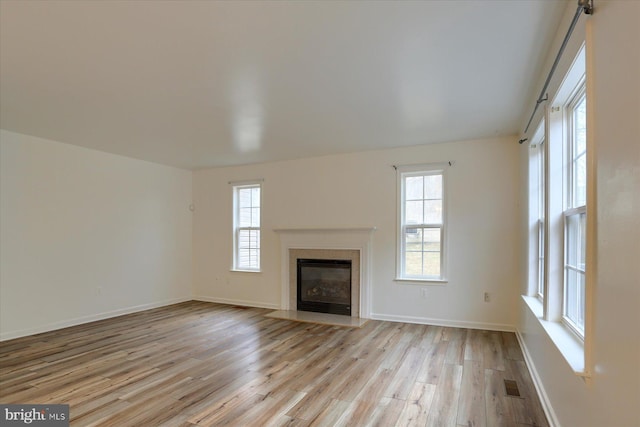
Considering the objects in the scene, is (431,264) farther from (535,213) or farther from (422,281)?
(535,213)

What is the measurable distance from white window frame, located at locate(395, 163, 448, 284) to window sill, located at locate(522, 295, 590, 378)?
190cm

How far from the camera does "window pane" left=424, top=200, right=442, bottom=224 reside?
4738 millimetres

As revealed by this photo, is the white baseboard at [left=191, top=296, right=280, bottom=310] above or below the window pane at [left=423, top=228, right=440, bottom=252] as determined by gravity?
below

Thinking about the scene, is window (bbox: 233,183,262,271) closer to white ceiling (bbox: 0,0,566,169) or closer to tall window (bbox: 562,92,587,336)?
white ceiling (bbox: 0,0,566,169)

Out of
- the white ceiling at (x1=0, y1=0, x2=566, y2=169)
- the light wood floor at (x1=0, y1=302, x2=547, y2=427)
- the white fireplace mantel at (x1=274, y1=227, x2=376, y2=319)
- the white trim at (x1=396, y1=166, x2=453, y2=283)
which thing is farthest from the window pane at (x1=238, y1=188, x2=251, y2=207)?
the white trim at (x1=396, y1=166, x2=453, y2=283)

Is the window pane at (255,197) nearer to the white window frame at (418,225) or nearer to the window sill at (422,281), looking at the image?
the white window frame at (418,225)

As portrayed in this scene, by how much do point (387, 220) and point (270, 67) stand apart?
10.00 feet

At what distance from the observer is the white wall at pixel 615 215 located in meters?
1.05

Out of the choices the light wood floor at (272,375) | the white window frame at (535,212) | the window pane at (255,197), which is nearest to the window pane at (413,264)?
the light wood floor at (272,375)

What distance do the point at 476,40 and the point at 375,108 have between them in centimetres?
127

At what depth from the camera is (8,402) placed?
2.49 metres

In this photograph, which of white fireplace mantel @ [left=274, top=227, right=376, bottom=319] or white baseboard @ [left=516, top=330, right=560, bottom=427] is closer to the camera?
white baseboard @ [left=516, top=330, right=560, bottom=427]

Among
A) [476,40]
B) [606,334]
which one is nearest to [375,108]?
[476,40]

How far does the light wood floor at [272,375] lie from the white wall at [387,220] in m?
0.42
